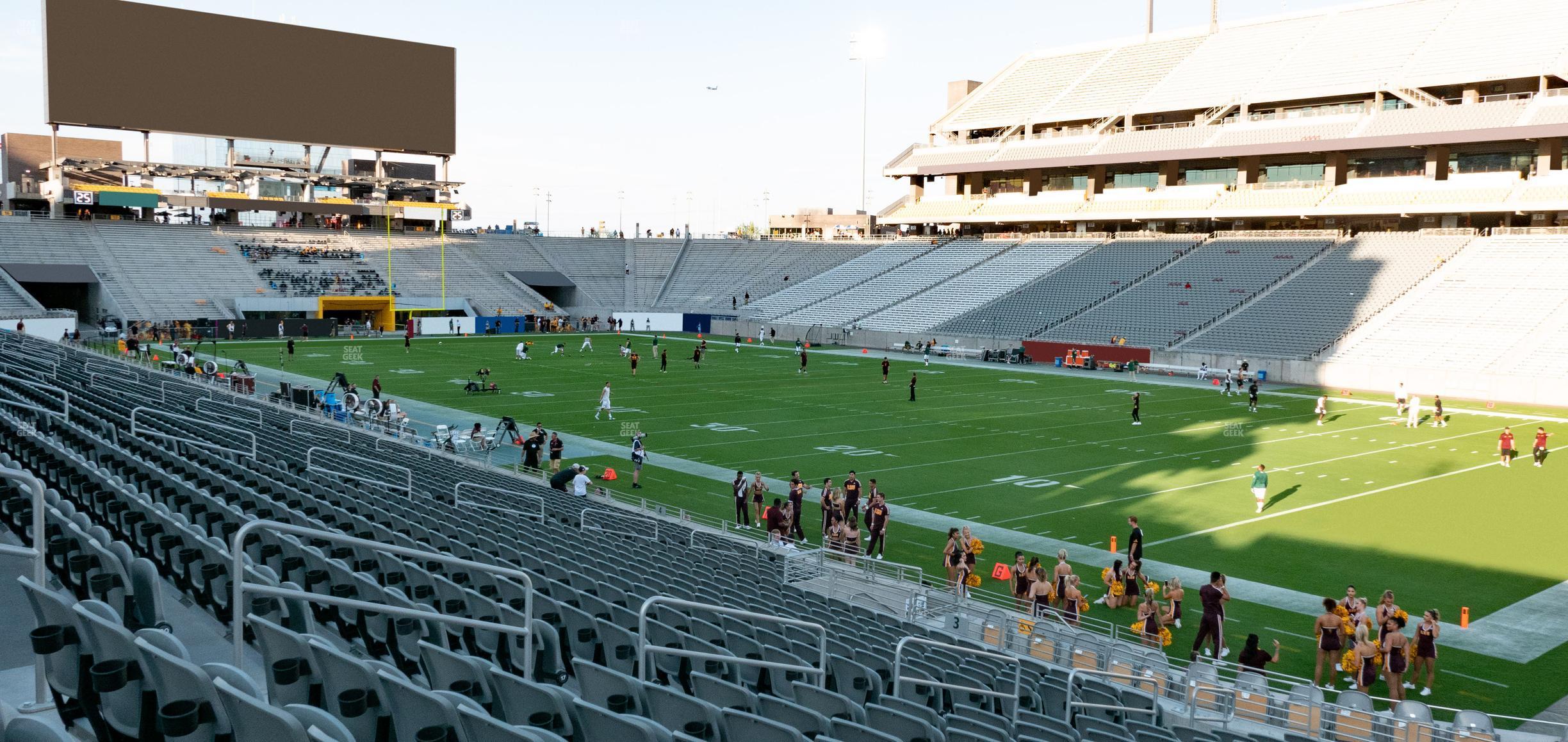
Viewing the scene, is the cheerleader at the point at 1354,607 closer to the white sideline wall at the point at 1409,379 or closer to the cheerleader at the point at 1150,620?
the cheerleader at the point at 1150,620

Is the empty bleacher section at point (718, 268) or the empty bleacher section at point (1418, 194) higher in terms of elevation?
the empty bleacher section at point (1418, 194)

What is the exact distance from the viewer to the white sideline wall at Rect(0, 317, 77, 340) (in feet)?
161

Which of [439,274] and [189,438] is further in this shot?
[439,274]

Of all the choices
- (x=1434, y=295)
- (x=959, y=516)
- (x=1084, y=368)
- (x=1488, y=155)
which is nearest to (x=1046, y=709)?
(x=959, y=516)

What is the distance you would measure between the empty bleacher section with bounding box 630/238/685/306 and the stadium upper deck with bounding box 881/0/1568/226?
1803 centimetres

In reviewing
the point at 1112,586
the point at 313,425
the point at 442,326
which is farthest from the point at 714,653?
the point at 442,326

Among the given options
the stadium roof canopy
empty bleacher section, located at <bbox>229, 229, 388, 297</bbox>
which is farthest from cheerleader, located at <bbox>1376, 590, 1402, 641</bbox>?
empty bleacher section, located at <bbox>229, 229, 388, 297</bbox>

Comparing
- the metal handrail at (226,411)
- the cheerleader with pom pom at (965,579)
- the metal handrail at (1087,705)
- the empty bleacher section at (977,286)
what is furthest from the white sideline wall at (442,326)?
the metal handrail at (1087,705)

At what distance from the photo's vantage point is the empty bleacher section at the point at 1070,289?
59.8m

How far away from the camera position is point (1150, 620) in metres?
14.7

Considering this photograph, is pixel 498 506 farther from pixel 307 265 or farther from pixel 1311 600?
pixel 307 265

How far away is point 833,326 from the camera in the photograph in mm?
66062

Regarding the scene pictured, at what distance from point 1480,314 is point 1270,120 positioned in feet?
74.2

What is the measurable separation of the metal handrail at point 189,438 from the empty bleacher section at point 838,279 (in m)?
55.5
